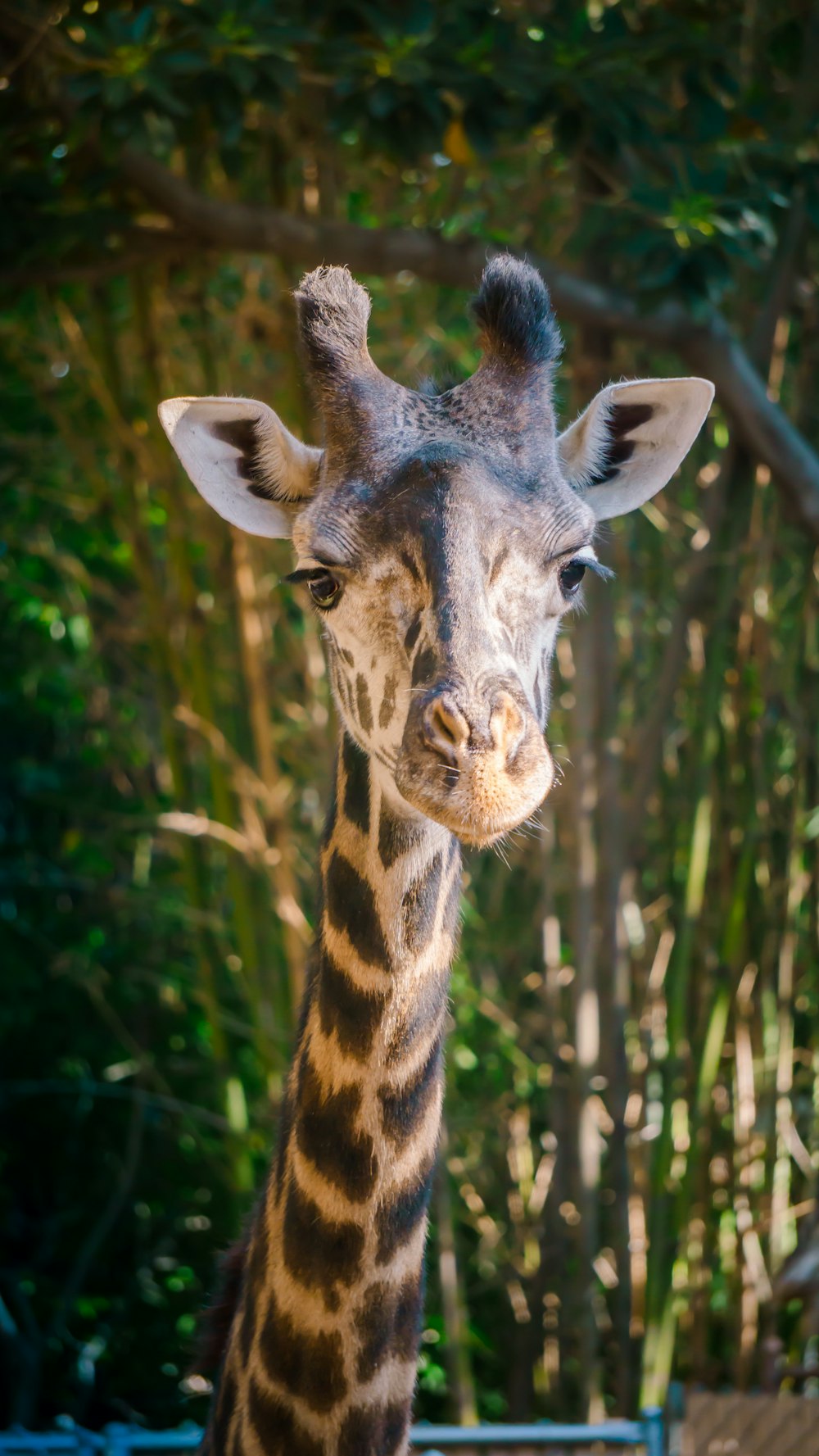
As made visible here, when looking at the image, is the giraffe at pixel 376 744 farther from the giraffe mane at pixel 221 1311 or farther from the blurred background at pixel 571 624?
the blurred background at pixel 571 624

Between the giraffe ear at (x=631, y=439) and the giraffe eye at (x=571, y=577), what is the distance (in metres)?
0.29

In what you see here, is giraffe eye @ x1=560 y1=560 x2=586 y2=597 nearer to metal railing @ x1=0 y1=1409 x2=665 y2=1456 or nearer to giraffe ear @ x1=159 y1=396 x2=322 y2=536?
giraffe ear @ x1=159 y1=396 x2=322 y2=536

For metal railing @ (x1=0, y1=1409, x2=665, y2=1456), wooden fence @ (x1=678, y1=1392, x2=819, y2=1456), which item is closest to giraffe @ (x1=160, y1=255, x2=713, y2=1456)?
metal railing @ (x1=0, y1=1409, x2=665, y2=1456)

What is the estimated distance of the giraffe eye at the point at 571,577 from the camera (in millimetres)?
2143

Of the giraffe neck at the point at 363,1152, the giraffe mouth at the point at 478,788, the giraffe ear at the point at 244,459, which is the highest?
the giraffe ear at the point at 244,459

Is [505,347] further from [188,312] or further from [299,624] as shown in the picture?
[299,624]

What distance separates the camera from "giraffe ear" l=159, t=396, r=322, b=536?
2.30 m

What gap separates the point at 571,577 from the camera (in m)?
2.16

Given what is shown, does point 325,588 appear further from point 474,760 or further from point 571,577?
point 474,760

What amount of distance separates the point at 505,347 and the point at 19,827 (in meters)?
6.40

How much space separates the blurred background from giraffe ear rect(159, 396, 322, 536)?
1.79ft

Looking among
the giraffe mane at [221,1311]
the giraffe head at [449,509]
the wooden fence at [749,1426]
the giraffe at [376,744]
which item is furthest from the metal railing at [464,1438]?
the giraffe head at [449,509]

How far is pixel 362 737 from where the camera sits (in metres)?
2.10

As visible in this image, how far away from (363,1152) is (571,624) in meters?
3.26
